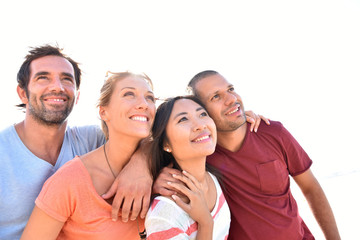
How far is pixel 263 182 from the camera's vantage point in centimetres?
276

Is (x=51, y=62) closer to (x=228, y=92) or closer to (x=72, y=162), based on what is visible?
(x=72, y=162)

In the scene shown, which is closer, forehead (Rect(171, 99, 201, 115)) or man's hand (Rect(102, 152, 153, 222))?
man's hand (Rect(102, 152, 153, 222))

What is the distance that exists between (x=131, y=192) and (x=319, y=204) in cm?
233

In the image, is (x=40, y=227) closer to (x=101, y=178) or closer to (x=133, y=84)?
(x=101, y=178)

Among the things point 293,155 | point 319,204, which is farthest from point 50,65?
point 319,204

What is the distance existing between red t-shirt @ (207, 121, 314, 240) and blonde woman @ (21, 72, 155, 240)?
1018 mm

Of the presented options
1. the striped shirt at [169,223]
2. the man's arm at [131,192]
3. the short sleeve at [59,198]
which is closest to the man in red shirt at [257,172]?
the striped shirt at [169,223]

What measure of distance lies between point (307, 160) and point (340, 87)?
22.2 meters

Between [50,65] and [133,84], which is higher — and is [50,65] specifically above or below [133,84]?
above

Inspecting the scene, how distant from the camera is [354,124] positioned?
644 inches

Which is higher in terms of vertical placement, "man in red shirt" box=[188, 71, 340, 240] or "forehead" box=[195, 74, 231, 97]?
"forehead" box=[195, 74, 231, 97]

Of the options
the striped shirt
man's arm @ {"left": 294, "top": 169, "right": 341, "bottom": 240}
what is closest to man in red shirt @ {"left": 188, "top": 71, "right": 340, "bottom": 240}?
man's arm @ {"left": 294, "top": 169, "right": 341, "bottom": 240}

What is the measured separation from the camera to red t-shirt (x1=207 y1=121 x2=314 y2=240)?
263 cm

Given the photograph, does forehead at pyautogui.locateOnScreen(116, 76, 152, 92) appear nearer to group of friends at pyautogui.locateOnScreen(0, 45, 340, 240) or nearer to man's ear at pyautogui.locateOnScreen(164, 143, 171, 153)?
group of friends at pyautogui.locateOnScreen(0, 45, 340, 240)
